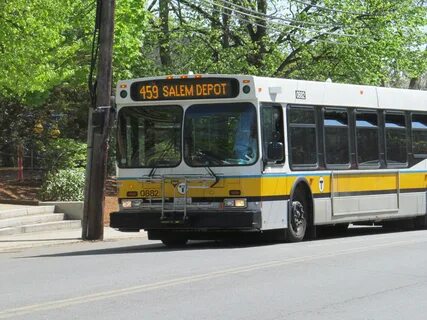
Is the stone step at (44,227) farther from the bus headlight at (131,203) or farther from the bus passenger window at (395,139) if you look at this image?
the bus passenger window at (395,139)

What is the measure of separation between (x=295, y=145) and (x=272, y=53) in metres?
18.1

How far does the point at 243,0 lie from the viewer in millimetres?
32750

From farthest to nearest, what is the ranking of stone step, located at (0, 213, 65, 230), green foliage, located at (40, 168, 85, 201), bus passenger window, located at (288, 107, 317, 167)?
green foliage, located at (40, 168, 85, 201), stone step, located at (0, 213, 65, 230), bus passenger window, located at (288, 107, 317, 167)

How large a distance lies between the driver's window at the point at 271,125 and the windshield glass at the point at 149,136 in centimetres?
151

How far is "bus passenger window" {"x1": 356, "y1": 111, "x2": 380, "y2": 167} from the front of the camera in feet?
55.7

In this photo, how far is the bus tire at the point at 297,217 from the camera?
15.1m

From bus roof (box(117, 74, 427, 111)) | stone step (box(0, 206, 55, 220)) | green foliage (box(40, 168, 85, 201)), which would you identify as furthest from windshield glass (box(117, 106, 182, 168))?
green foliage (box(40, 168, 85, 201))

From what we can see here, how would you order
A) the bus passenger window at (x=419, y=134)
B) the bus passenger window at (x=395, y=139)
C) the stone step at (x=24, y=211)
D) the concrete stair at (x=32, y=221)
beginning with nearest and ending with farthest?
the bus passenger window at (x=395, y=139)
the bus passenger window at (x=419, y=134)
the concrete stair at (x=32, y=221)
the stone step at (x=24, y=211)

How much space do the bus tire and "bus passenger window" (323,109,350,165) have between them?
3.55ft

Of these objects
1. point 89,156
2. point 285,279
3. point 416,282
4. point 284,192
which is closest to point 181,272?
point 285,279

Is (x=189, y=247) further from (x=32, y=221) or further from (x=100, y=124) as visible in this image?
(x=32, y=221)

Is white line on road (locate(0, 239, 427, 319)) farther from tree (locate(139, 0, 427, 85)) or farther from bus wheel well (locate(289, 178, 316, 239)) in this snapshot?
tree (locate(139, 0, 427, 85))

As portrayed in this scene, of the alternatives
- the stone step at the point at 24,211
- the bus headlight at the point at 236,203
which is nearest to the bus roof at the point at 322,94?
the bus headlight at the point at 236,203

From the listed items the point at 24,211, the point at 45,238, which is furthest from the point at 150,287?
the point at 24,211
